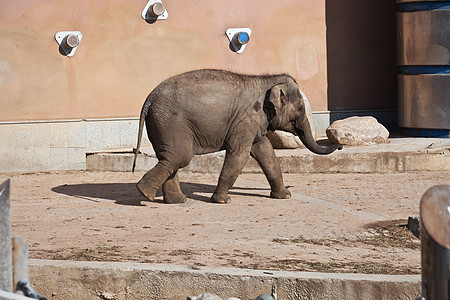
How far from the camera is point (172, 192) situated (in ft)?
32.4

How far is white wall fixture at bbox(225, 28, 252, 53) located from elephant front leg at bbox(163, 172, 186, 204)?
4.48 meters

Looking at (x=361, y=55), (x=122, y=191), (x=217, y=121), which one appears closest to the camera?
(x=217, y=121)

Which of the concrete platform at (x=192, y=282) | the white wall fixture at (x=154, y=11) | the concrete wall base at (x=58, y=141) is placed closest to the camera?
the concrete platform at (x=192, y=282)

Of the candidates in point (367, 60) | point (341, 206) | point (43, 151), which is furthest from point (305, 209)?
point (367, 60)

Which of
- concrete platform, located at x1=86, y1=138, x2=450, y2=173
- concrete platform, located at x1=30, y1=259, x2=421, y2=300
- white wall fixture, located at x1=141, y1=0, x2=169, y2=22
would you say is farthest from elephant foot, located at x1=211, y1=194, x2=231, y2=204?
white wall fixture, located at x1=141, y1=0, x2=169, y2=22

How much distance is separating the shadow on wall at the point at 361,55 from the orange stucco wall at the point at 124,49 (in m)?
0.39

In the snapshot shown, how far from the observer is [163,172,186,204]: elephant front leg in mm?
9883

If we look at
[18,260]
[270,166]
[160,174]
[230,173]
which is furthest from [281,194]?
[18,260]

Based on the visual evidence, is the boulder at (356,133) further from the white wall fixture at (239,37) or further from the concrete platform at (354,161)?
the white wall fixture at (239,37)

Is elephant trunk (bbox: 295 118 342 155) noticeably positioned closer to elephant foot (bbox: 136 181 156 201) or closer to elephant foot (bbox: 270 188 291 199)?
elephant foot (bbox: 270 188 291 199)

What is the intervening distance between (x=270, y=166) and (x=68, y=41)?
4.37m

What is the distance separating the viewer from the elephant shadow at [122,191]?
33.7 ft

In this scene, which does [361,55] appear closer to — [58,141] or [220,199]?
[58,141]

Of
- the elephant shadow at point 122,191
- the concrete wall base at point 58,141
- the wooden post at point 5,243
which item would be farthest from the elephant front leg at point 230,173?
the wooden post at point 5,243
